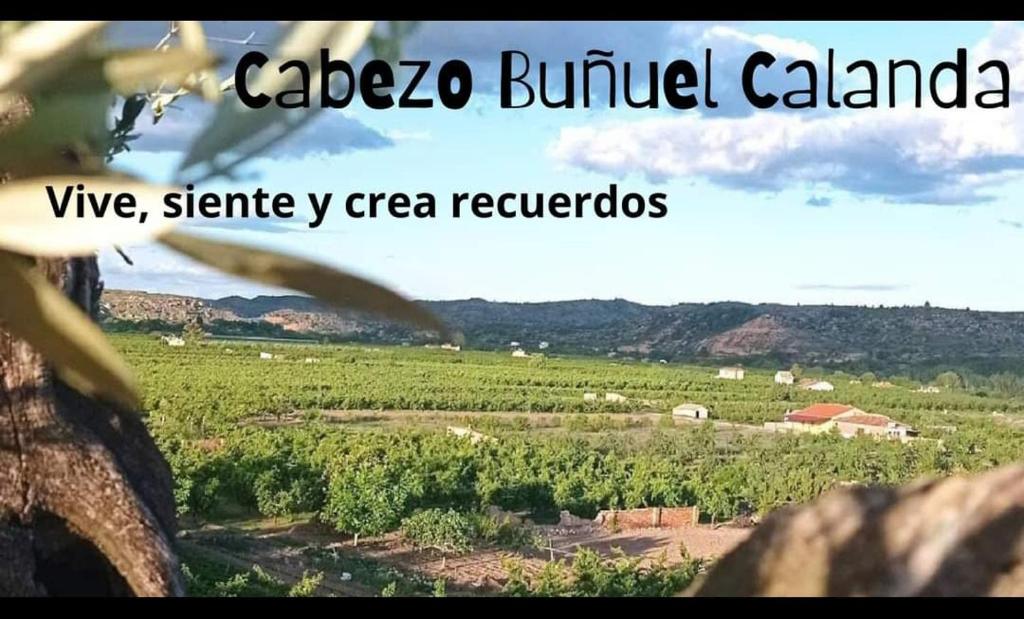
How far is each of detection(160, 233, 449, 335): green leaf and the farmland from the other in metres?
3.64

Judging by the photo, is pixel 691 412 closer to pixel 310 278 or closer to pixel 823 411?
pixel 823 411

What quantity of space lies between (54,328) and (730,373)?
12288mm

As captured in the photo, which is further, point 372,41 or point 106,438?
point 106,438

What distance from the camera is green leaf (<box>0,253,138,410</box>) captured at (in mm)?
172

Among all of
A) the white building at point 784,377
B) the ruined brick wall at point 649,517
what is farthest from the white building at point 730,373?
the ruined brick wall at point 649,517

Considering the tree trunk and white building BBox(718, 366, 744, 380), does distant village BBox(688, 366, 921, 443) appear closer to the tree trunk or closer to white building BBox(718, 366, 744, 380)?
white building BBox(718, 366, 744, 380)

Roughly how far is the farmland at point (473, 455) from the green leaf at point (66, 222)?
11.9ft

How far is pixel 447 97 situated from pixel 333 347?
44.4ft

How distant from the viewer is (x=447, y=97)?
0.41 m

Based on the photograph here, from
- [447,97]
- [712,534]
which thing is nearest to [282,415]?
[712,534]

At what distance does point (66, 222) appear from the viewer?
183mm
